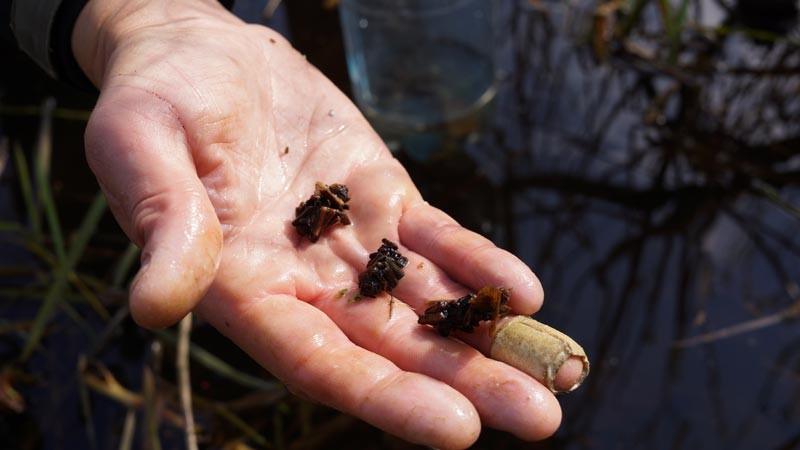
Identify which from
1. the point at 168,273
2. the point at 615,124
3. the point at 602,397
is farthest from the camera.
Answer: the point at 615,124

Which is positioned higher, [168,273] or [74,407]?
[168,273]

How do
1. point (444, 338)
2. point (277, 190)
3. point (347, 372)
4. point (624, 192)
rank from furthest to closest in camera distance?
1. point (624, 192)
2. point (277, 190)
3. point (444, 338)
4. point (347, 372)

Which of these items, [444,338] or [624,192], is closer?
[444,338]

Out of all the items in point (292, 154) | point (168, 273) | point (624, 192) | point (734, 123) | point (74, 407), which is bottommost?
point (74, 407)

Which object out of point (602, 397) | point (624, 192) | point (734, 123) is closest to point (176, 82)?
point (602, 397)

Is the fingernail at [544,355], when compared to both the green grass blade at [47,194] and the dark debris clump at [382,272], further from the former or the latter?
the green grass blade at [47,194]

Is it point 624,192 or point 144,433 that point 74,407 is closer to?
point 144,433

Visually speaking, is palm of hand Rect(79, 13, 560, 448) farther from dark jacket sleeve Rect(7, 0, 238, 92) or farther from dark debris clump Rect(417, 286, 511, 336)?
dark jacket sleeve Rect(7, 0, 238, 92)

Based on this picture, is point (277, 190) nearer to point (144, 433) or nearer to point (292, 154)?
point (292, 154)
